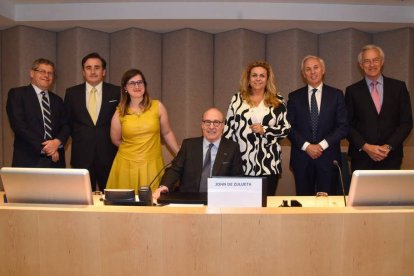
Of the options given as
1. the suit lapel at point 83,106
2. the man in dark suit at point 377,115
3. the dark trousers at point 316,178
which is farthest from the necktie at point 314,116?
the suit lapel at point 83,106

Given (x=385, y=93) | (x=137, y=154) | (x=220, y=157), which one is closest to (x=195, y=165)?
(x=220, y=157)

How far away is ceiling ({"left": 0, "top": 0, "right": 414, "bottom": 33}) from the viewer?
197 inches

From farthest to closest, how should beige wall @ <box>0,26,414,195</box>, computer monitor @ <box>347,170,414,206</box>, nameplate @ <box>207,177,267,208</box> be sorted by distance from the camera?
beige wall @ <box>0,26,414,195</box> < nameplate @ <box>207,177,267,208</box> < computer monitor @ <box>347,170,414,206</box>

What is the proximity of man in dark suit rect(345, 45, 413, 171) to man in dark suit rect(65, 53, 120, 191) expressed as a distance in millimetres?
2030

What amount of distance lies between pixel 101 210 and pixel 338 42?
14.1ft

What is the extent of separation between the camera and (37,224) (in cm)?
183

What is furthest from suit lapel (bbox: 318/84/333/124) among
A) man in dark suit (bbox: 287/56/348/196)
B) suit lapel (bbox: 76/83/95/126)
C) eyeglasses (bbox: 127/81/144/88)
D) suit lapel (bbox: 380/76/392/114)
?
suit lapel (bbox: 76/83/95/126)

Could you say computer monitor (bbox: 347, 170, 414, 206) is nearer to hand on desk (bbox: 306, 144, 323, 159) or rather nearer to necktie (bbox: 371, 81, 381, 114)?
hand on desk (bbox: 306, 144, 323, 159)

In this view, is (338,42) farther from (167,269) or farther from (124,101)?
(167,269)

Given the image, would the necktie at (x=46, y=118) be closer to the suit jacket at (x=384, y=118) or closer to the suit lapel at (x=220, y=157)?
the suit lapel at (x=220, y=157)

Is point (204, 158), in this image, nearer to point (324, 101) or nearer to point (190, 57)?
point (324, 101)

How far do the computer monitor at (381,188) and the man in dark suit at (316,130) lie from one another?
5.67ft

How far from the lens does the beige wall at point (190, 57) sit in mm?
5379

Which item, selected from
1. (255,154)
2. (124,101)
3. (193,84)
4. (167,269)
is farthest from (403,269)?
(193,84)
